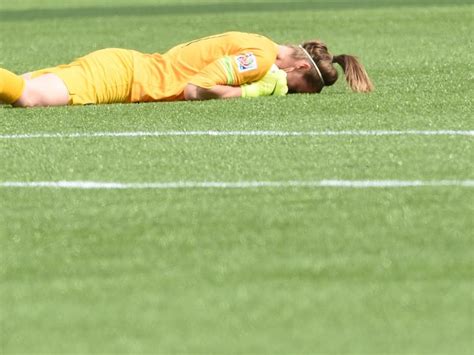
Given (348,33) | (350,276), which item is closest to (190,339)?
(350,276)

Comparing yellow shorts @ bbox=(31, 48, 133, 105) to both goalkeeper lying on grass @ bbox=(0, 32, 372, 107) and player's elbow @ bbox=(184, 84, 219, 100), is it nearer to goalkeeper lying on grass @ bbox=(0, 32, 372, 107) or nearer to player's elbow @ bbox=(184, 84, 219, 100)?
goalkeeper lying on grass @ bbox=(0, 32, 372, 107)

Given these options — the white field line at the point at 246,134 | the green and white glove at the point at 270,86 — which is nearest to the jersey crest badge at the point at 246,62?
the green and white glove at the point at 270,86

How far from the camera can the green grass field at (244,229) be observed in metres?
4.16

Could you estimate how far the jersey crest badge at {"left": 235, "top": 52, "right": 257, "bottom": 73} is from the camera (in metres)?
8.82

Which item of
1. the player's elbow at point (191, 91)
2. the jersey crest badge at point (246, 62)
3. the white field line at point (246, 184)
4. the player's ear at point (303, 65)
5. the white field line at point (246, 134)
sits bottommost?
the player's elbow at point (191, 91)

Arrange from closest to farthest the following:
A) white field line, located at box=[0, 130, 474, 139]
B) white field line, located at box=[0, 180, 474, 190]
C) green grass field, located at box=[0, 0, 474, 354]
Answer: green grass field, located at box=[0, 0, 474, 354] < white field line, located at box=[0, 180, 474, 190] < white field line, located at box=[0, 130, 474, 139]

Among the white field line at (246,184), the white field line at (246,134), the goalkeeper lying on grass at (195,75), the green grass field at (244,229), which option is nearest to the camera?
the green grass field at (244,229)

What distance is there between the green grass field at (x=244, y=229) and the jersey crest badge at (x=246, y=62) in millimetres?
217

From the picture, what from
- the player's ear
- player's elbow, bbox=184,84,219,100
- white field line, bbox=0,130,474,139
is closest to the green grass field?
white field line, bbox=0,130,474,139

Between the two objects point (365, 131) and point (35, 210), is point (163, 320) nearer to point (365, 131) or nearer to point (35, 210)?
point (35, 210)

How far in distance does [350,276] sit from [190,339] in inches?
31.5

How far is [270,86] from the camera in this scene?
8977 mm

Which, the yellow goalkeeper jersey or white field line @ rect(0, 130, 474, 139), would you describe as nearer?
white field line @ rect(0, 130, 474, 139)

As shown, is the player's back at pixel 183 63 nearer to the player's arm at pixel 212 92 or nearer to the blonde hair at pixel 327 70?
the player's arm at pixel 212 92
